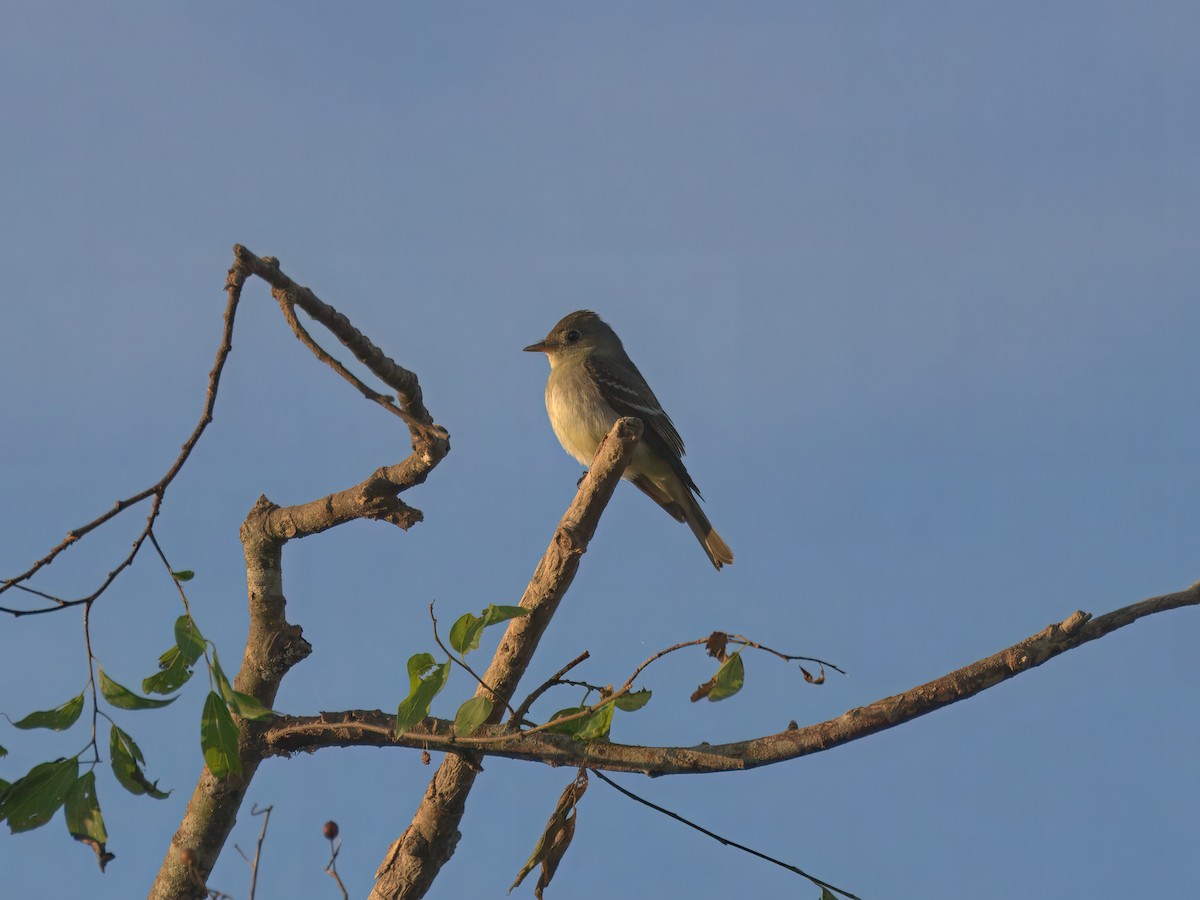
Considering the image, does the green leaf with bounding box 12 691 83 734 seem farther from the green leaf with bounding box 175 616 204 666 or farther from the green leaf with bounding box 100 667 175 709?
the green leaf with bounding box 175 616 204 666

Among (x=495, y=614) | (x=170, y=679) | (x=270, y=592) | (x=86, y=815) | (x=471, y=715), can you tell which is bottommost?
(x=86, y=815)

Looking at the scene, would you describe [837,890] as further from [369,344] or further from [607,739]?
[369,344]

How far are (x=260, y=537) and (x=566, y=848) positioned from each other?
9.45ft

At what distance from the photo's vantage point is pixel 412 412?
6.16 meters

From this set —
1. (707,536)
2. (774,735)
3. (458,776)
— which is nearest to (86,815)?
(458,776)

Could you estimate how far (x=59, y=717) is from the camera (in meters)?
4.41

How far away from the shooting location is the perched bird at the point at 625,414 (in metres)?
11.4

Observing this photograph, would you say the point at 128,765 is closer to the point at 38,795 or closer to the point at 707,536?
the point at 38,795

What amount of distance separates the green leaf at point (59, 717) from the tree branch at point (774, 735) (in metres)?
1.52

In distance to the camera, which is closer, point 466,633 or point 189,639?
point 189,639

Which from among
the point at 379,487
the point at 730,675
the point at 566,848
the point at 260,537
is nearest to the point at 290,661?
the point at 260,537

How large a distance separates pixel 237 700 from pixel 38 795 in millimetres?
1021

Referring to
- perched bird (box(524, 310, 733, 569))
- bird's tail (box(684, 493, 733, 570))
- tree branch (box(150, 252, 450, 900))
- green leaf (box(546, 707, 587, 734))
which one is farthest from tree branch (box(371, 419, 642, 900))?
bird's tail (box(684, 493, 733, 570))

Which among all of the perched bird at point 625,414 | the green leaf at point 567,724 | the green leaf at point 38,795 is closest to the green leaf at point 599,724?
the green leaf at point 567,724
